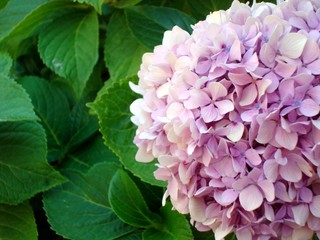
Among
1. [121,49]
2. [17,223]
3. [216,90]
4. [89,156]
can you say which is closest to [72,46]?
[121,49]

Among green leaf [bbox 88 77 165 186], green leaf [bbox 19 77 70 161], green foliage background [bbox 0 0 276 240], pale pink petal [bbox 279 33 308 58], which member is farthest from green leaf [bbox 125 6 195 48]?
pale pink petal [bbox 279 33 308 58]

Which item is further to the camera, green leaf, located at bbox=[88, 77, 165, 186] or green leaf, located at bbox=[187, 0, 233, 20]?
green leaf, located at bbox=[187, 0, 233, 20]

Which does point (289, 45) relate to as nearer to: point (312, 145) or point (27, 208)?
point (312, 145)

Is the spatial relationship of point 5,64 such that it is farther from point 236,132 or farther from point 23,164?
point 236,132

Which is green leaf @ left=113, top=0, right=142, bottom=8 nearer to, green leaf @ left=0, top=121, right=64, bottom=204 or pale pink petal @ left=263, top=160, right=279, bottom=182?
green leaf @ left=0, top=121, right=64, bottom=204

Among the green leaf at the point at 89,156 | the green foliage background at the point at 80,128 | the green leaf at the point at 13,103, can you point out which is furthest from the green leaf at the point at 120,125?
the green leaf at the point at 89,156
